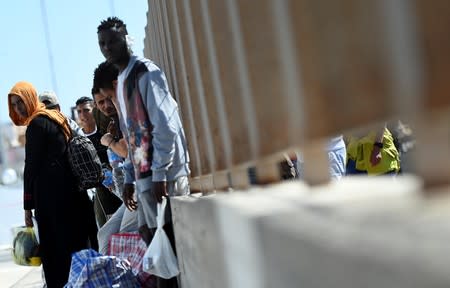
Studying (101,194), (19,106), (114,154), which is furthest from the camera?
(101,194)

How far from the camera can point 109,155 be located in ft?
15.9

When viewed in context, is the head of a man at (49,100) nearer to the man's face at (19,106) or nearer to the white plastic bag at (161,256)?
the man's face at (19,106)

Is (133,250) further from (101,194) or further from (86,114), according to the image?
(86,114)

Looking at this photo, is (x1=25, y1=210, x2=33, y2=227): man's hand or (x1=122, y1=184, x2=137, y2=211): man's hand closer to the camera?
(x1=122, y1=184, x2=137, y2=211): man's hand

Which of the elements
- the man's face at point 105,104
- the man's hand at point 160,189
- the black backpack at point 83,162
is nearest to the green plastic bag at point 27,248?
the black backpack at point 83,162

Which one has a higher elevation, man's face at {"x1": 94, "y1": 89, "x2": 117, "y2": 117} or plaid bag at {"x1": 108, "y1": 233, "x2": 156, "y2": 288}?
man's face at {"x1": 94, "y1": 89, "x2": 117, "y2": 117}

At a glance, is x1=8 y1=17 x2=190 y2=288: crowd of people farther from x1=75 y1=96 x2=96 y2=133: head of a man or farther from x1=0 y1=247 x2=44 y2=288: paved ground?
x1=0 y1=247 x2=44 y2=288: paved ground

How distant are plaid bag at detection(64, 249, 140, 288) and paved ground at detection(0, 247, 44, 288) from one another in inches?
135

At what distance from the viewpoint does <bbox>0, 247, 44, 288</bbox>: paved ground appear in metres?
7.24

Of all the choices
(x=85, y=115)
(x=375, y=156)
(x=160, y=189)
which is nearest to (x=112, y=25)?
(x=160, y=189)

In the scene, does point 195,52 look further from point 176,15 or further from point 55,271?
point 55,271

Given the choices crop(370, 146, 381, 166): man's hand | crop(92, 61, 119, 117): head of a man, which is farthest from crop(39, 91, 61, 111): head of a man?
crop(370, 146, 381, 166): man's hand

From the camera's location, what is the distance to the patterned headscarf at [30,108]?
4605mm

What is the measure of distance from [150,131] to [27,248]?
6.78 ft
